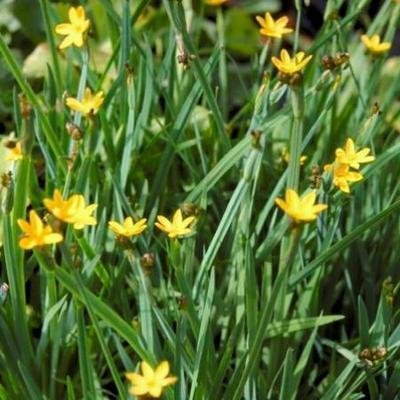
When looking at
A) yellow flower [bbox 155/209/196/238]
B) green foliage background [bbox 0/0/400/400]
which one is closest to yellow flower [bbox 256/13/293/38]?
green foliage background [bbox 0/0/400/400]

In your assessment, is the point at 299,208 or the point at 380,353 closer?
the point at 299,208

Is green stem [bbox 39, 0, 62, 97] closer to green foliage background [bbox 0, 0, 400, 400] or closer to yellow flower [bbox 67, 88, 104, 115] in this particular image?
green foliage background [bbox 0, 0, 400, 400]

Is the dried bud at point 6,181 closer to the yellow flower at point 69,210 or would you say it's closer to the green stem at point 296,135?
the yellow flower at point 69,210

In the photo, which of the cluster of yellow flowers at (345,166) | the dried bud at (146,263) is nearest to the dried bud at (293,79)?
the cluster of yellow flowers at (345,166)

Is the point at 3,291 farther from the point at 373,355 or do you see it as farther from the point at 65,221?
the point at 373,355

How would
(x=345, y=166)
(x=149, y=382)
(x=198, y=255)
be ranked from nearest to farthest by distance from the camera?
(x=149, y=382)
(x=345, y=166)
(x=198, y=255)

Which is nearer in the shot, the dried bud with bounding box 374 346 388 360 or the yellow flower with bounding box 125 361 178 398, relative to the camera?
the yellow flower with bounding box 125 361 178 398

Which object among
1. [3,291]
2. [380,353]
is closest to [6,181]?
[3,291]

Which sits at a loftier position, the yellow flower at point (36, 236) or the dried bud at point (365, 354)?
the yellow flower at point (36, 236)

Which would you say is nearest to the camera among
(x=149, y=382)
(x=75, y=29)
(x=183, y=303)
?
(x=149, y=382)

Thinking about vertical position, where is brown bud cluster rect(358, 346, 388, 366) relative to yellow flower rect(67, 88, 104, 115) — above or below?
below
